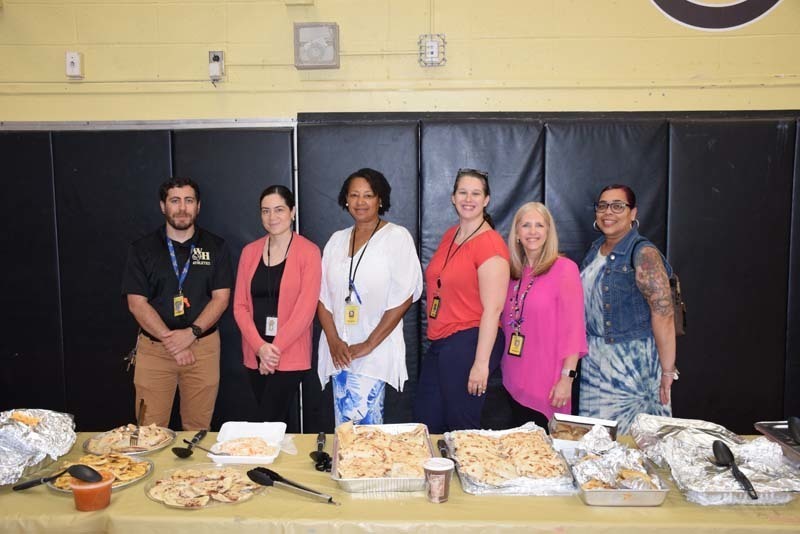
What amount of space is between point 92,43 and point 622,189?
11.1 ft

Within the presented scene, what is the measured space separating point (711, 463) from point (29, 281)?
3812 millimetres

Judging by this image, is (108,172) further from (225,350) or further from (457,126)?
(457,126)

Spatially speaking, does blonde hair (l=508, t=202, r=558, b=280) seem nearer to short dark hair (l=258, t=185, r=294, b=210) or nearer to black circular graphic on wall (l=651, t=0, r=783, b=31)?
short dark hair (l=258, t=185, r=294, b=210)

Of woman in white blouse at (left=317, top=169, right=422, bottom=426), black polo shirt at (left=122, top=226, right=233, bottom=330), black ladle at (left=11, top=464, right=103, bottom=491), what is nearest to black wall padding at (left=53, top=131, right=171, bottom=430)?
black polo shirt at (left=122, top=226, right=233, bottom=330)

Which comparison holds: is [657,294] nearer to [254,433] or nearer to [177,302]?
[254,433]

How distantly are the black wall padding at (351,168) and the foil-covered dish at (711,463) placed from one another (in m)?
1.86

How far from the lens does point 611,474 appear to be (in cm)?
170

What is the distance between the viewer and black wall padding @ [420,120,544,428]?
356 centimetres

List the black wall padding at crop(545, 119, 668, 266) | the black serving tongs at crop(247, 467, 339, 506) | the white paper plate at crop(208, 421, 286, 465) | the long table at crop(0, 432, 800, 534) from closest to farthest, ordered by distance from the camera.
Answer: the long table at crop(0, 432, 800, 534) < the black serving tongs at crop(247, 467, 339, 506) < the white paper plate at crop(208, 421, 286, 465) < the black wall padding at crop(545, 119, 668, 266)

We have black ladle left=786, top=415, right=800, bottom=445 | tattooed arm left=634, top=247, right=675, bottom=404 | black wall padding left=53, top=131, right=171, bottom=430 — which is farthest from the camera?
black wall padding left=53, top=131, right=171, bottom=430

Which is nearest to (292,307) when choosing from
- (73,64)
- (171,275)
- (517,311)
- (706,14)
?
(171,275)

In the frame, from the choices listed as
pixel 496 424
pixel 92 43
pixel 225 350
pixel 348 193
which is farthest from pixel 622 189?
pixel 92 43

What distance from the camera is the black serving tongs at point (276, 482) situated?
1663 millimetres

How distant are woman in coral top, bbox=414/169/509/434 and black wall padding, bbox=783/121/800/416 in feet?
6.69
